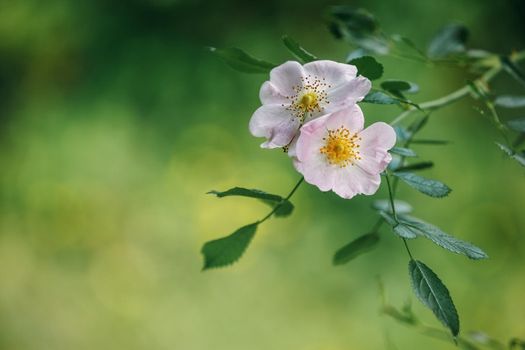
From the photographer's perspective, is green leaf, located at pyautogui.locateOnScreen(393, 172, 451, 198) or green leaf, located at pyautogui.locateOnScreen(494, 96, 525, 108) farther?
green leaf, located at pyautogui.locateOnScreen(494, 96, 525, 108)

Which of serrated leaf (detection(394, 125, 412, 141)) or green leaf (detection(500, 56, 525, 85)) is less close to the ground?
green leaf (detection(500, 56, 525, 85))

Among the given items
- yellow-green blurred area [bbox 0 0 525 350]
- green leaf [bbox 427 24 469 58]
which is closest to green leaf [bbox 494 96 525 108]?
green leaf [bbox 427 24 469 58]

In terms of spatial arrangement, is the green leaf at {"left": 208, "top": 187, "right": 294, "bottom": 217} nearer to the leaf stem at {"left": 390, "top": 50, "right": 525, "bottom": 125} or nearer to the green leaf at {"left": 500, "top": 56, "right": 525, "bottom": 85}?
the leaf stem at {"left": 390, "top": 50, "right": 525, "bottom": 125}

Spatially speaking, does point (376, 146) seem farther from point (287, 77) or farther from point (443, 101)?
point (443, 101)

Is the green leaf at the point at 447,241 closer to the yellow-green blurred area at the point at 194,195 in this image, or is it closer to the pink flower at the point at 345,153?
the pink flower at the point at 345,153

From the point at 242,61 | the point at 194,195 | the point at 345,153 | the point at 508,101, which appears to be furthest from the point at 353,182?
the point at 194,195

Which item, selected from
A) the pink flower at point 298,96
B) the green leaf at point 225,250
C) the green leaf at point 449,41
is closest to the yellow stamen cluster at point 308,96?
the pink flower at point 298,96

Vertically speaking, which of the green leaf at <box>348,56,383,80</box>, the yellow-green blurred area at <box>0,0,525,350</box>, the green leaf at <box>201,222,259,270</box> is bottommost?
the yellow-green blurred area at <box>0,0,525,350</box>
